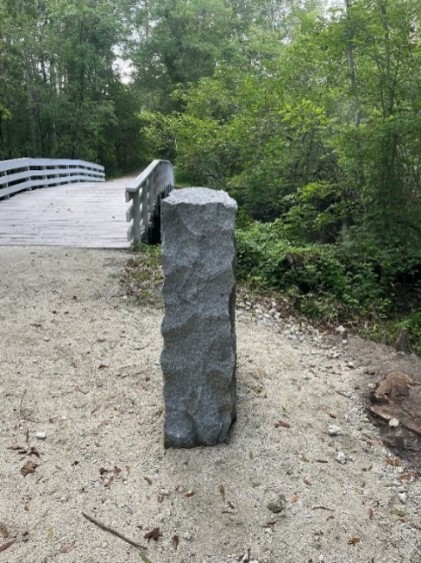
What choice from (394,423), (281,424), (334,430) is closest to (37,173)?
(281,424)

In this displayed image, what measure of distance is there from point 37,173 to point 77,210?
156 inches

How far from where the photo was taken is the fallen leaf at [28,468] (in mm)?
2701

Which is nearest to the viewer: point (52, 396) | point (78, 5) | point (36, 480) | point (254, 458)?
point (36, 480)

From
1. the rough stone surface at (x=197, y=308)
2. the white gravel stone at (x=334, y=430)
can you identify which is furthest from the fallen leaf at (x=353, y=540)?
the rough stone surface at (x=197, y=308)

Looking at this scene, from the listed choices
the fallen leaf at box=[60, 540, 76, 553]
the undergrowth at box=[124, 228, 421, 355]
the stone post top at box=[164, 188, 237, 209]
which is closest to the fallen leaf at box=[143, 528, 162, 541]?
the fallen leaf at box=[60, 540, 76, 553]

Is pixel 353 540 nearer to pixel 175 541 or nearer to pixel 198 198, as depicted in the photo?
pixel 175 541

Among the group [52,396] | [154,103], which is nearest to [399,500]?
[52,396]

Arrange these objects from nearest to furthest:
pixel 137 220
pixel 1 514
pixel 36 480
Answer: pixel 1 514, pixel 36 480, pixel 137 220

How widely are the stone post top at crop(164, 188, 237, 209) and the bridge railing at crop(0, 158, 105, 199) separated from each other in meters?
8.64

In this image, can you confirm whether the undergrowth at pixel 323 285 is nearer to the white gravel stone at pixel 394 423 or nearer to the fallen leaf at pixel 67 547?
the white gravel stone at pixel 394 423

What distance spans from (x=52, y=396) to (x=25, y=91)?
17088 mm

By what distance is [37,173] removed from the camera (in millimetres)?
12562

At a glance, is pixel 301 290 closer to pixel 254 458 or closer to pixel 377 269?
pixel 377 269

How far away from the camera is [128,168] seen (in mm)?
27031
